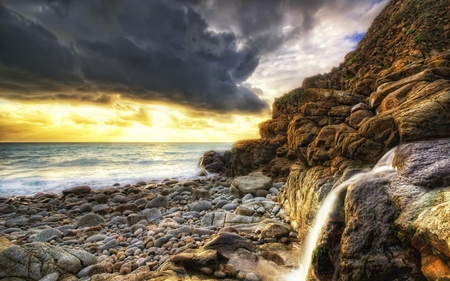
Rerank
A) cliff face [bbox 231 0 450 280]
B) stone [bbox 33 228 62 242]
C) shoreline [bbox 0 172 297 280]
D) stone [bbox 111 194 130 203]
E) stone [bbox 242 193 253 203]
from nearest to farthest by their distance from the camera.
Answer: cliff face [bbox 231 0 450 280], shoreline [bbox 0 172 297 280], stone [bbox 33 228 62 242], stone [bbox 242 193 253 203], stone [bbox 111 194 130 203]

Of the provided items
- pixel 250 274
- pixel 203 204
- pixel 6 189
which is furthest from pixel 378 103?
pixel 6 189

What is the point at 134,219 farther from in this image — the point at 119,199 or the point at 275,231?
the point at 275,231

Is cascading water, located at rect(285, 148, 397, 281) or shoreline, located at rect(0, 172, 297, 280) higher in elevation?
cascading water, located at rect(285, 148, 397, 281)

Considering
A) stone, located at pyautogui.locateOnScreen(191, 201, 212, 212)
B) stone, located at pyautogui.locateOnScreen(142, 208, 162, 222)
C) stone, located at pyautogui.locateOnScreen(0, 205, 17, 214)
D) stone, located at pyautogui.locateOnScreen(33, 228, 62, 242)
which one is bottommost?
stone, located at pyautogui.locateOnScreen(0, 205, 17, 214)

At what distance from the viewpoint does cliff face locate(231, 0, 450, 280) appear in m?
3.29

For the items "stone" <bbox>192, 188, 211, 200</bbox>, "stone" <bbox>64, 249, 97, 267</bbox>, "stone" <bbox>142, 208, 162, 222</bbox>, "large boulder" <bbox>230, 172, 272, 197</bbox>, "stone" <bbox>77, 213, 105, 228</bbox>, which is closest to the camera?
"stone" <bbox>64, 249, 97, 267</bbox>

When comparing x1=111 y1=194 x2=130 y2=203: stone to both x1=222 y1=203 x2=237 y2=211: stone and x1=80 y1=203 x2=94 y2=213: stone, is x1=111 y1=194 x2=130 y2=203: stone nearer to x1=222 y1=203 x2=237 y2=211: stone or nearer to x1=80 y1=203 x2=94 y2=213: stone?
x1=80 y1=203 x2=94 y2=213: stone

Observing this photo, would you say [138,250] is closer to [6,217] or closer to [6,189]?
[6,217]

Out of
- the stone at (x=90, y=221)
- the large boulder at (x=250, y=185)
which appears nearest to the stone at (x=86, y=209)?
the stone at (x=90, y=221)

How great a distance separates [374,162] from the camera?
19.2 ft

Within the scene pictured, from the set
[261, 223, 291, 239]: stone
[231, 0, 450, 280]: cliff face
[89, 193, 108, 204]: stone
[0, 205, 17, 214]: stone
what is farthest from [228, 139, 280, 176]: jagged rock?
[0, 205, 17, 214]: stone

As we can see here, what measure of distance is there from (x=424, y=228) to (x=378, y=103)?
576 centimetres

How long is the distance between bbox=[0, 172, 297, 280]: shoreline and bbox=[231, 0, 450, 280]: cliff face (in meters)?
1.33

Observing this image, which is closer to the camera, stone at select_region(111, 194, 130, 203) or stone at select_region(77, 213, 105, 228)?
stone at select_region(77, 213, 105, 228)
